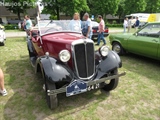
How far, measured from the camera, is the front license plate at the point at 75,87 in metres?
2.70

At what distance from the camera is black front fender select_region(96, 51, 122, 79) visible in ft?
10.5

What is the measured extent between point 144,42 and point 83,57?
3333 mm

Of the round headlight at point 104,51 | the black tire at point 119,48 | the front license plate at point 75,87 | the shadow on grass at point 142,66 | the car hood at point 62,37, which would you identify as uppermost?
the car hood at point 62,37

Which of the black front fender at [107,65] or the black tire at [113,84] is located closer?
the black front fender at [107,65]

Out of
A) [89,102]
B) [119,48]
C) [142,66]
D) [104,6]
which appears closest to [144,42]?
[142,66]

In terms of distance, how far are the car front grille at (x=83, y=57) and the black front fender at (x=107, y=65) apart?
9.3 inches

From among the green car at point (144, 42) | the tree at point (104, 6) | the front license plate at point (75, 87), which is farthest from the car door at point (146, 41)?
the tree at point (104, 6)

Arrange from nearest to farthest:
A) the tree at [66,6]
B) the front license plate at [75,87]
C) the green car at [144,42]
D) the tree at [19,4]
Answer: the front license plate at [75,87]
the green car at [144,42]
the tree at [19,4]
the tree at [66,6]

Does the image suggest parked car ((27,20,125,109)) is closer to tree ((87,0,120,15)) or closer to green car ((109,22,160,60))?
green car ((109,22,160,60))

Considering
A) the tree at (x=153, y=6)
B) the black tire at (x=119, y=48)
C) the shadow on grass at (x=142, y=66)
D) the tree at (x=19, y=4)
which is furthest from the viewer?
the tree at (x=153, y=6)

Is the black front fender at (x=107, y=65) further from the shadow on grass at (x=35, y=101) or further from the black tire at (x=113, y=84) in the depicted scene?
the shadow on grass at (x=35, y=101)

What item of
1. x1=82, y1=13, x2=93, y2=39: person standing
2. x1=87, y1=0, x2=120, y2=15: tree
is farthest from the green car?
x1=87, y1=0, x2=120, y2=15: tree

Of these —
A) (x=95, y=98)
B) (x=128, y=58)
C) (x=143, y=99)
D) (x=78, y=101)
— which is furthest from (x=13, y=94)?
(x=128, y=58)

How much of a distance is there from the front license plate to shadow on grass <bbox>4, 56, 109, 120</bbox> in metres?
0.46
